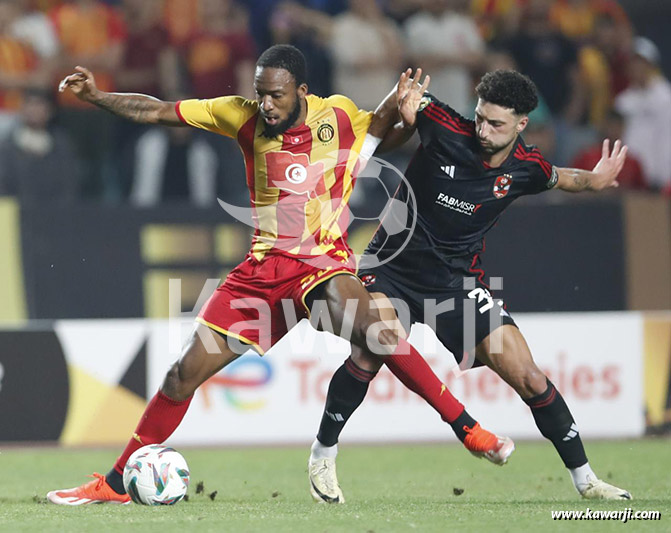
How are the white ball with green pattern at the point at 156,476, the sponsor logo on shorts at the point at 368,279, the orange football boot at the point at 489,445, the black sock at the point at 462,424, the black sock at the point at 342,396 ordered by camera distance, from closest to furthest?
1. the orange football boot at the point at 489,445
2. the white ball with green pattern at the point at 156,476
3. the black sock at the point at 462,424
4. the black sock at the point at 342,396
5. the sponsor logo on shorts at the point at 368,279

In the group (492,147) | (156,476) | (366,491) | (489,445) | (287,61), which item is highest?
(287,61)

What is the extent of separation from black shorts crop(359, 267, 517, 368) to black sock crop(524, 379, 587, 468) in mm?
412

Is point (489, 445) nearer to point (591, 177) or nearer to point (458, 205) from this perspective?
→ point (458, 205)

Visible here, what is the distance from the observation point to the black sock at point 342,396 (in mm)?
6418

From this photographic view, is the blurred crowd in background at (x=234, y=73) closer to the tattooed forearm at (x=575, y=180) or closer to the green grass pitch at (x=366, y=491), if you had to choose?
the green grass pitch at (x=366, y=491)

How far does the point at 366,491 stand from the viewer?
705cm

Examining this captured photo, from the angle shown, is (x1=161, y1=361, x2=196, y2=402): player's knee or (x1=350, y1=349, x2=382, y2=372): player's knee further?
(x1=350, y1=349, x2=382, y2=372): player's knee

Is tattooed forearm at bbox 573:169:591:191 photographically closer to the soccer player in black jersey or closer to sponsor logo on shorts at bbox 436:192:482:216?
the soccer player in black jersey

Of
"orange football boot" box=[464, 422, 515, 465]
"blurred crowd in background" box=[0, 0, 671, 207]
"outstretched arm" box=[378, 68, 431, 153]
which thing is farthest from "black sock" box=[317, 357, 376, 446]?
"blurred crowd in background" box=[0, 0, 671, 207]

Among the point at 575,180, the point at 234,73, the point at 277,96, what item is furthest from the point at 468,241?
the point at 234,73

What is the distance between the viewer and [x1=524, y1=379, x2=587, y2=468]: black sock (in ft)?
20.8

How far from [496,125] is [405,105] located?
50 centimetres

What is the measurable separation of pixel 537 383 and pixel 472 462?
2458 millimetres

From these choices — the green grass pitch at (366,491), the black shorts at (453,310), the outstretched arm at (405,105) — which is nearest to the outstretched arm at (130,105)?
the outstretched arm at (405,105)
